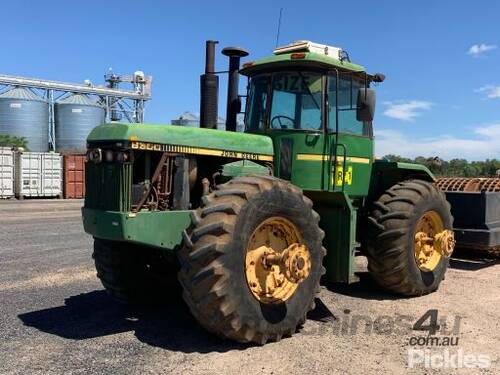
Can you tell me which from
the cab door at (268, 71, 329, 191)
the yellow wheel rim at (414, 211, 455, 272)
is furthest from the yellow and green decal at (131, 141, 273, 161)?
the yellow wheel rim at (414, 211, 455, 272)

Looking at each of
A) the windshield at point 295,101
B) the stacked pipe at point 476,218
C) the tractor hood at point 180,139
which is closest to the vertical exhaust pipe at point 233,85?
the windshield at point 295,101

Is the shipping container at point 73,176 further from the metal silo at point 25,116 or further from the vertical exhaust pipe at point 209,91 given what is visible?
the metal silo at point 25,116

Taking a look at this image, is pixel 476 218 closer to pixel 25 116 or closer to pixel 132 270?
pixel 132 270

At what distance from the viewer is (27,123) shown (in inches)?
1770

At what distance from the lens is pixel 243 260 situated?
458 cm

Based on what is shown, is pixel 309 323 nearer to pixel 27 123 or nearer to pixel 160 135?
pixel 160 135

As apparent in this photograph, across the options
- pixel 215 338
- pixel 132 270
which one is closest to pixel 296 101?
pixel 132 270

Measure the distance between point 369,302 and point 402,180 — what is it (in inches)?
72.8

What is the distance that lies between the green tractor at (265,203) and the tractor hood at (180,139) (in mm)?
12

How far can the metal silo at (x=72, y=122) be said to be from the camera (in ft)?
152

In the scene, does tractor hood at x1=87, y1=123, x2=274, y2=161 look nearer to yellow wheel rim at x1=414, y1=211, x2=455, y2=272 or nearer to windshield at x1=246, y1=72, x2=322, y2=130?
windshield at x1=246, y1=72, x2=322, y2=130

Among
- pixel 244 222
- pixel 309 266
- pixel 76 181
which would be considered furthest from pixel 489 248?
pixel 76 181

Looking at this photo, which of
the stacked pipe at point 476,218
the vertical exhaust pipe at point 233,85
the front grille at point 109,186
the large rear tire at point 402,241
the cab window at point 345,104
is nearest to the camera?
the front grille at point 109,186

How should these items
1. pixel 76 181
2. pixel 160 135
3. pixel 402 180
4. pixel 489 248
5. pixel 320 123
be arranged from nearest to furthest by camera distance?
1. pixel 160 135
2. pixel 320 123
3. pixel 402 180
4. pixel 489 248
5. pixel 76 181
